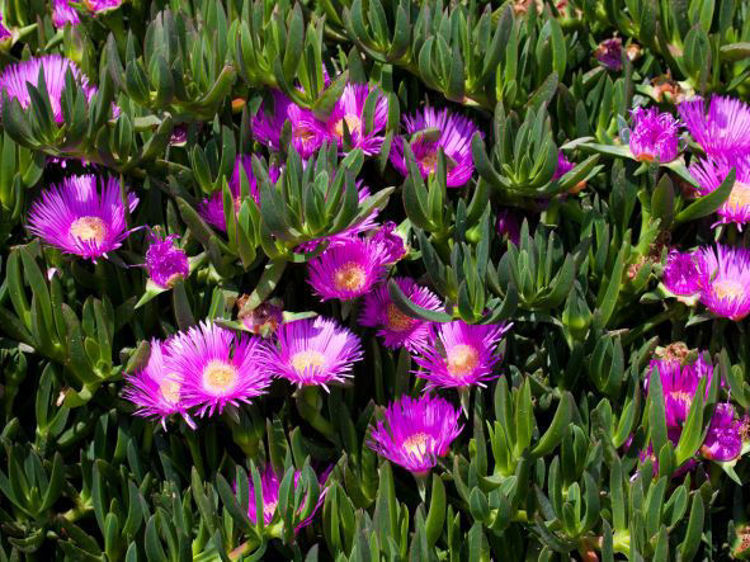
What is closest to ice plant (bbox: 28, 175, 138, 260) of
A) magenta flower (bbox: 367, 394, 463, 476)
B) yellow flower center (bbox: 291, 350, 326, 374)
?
yellow flower center (bbox: 291, 350, 326, 374)

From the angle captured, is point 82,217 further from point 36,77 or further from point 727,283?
point 727,283

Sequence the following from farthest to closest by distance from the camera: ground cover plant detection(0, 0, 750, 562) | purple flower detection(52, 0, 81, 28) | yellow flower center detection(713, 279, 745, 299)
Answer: purple flower detection(52, 0, 81, 28), yellow flower center detection(713, 279, 745, 299), ground cover plant detection(0, 0, 750, 562)

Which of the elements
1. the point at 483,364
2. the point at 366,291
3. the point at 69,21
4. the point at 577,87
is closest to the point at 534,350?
the point at 483,364

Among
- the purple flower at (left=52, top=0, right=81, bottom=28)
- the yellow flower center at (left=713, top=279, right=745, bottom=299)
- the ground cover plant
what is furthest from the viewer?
the purple flower at (left=52, top=0, right=81, bottom=28)

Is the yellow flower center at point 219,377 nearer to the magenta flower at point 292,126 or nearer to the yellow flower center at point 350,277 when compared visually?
the yellow flower center at point 350,277

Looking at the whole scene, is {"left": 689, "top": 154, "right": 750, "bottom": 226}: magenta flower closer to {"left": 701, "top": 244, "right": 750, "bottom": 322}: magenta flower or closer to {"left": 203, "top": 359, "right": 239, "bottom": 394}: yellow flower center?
{"left": 701, "top": 244, "right": 750, "bottom": 322}: magenta flower

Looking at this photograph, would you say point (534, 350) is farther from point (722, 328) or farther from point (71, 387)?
point (71, 387)

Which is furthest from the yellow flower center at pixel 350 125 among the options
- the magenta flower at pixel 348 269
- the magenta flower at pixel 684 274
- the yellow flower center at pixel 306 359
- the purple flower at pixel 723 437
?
the purple flower at pixel 723 437
